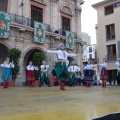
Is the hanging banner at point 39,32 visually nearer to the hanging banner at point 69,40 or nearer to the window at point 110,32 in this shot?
the hanging banner at point 69,40

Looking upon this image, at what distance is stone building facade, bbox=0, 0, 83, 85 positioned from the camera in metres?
15.5

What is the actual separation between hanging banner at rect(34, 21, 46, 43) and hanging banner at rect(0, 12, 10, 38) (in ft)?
8.05

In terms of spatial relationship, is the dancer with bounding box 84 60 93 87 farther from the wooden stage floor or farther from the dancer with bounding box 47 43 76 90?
the wooden stage floor

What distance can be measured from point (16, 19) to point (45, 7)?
11.9 ft

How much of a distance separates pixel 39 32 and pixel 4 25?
3.10 meters

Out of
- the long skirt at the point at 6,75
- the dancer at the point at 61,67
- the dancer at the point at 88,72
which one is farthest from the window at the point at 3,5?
the dancer at the point at 61,67

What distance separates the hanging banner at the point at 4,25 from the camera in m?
14.2

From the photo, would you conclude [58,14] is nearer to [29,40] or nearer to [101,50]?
Result: [29,40]

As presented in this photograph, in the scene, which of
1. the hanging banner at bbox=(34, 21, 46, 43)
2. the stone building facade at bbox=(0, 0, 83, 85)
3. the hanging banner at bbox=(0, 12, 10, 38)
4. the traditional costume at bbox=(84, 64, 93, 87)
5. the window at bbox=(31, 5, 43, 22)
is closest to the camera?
the traditional costume at bbox=(84, 64, 93, 87)

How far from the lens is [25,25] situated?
52.5 ft

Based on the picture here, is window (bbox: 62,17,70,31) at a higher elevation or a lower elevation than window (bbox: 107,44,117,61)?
higher

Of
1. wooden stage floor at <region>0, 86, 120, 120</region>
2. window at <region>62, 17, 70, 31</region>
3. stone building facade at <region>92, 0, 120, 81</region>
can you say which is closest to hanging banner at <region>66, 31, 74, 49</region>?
window at <region>62, 17, 70, 31</region>

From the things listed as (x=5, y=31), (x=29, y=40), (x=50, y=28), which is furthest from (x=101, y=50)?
(x=5, y=31)

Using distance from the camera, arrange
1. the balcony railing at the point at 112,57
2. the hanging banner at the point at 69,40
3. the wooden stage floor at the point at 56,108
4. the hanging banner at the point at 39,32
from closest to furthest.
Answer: the wooden stage floor at the point at 56,108, the hanging banner at the point at 39,32, the hanging banner at the point at 69,40, the balcony railing at the point at 112,57
